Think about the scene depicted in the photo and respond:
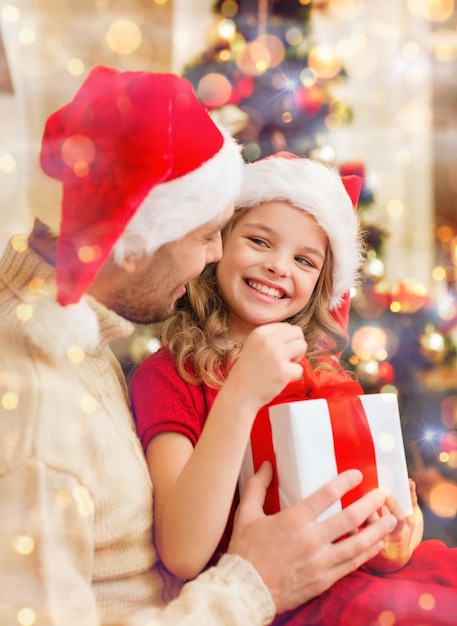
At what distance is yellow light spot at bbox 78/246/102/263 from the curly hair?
290 mm

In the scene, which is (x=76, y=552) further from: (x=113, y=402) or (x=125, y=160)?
(x=125, y=160)

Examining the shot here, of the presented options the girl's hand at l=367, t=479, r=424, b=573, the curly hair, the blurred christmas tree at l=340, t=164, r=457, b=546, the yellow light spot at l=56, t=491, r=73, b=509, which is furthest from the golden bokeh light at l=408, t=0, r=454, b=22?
the yellow light spot at l=56, t=491, r=73, b=509

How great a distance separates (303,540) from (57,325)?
1.16 feet

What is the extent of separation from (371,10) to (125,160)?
1060 mm

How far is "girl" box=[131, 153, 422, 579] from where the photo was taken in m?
0.72

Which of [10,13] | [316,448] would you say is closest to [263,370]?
[316,448]

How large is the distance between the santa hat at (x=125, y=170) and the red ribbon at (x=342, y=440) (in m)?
0.24

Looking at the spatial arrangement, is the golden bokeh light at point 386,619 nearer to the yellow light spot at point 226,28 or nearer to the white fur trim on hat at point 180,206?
the white fur trim on hat at point 180,206

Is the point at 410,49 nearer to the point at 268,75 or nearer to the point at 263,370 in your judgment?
the point at 268,75

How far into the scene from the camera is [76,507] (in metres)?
0.65

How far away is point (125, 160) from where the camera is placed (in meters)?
0.70

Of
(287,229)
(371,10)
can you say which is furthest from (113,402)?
(371,10)

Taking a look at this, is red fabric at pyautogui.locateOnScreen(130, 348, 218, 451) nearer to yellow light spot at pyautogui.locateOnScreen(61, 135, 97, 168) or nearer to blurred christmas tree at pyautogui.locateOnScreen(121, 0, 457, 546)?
yellow light spot at pyautogui.locateOnScreen(61, 135, 97, 168)

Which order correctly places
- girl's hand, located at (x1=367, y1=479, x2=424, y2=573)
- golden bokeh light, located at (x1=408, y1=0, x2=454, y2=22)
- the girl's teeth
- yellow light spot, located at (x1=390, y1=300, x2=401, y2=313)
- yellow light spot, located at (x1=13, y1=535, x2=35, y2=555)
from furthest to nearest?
1. yellow light spot, located at (x1=390, y1=300, x2=401, y2=313)
2. golden bokeh light, located at (x1=408, y1=0, x2=454, y2=22)
3. the girl's teeth
4. girl's hand, located at (x1=367, y1=479, x2=424, y2=573)
5. yellow light spot, located at (x1=13, y1=535, x2=35, y2=555)
